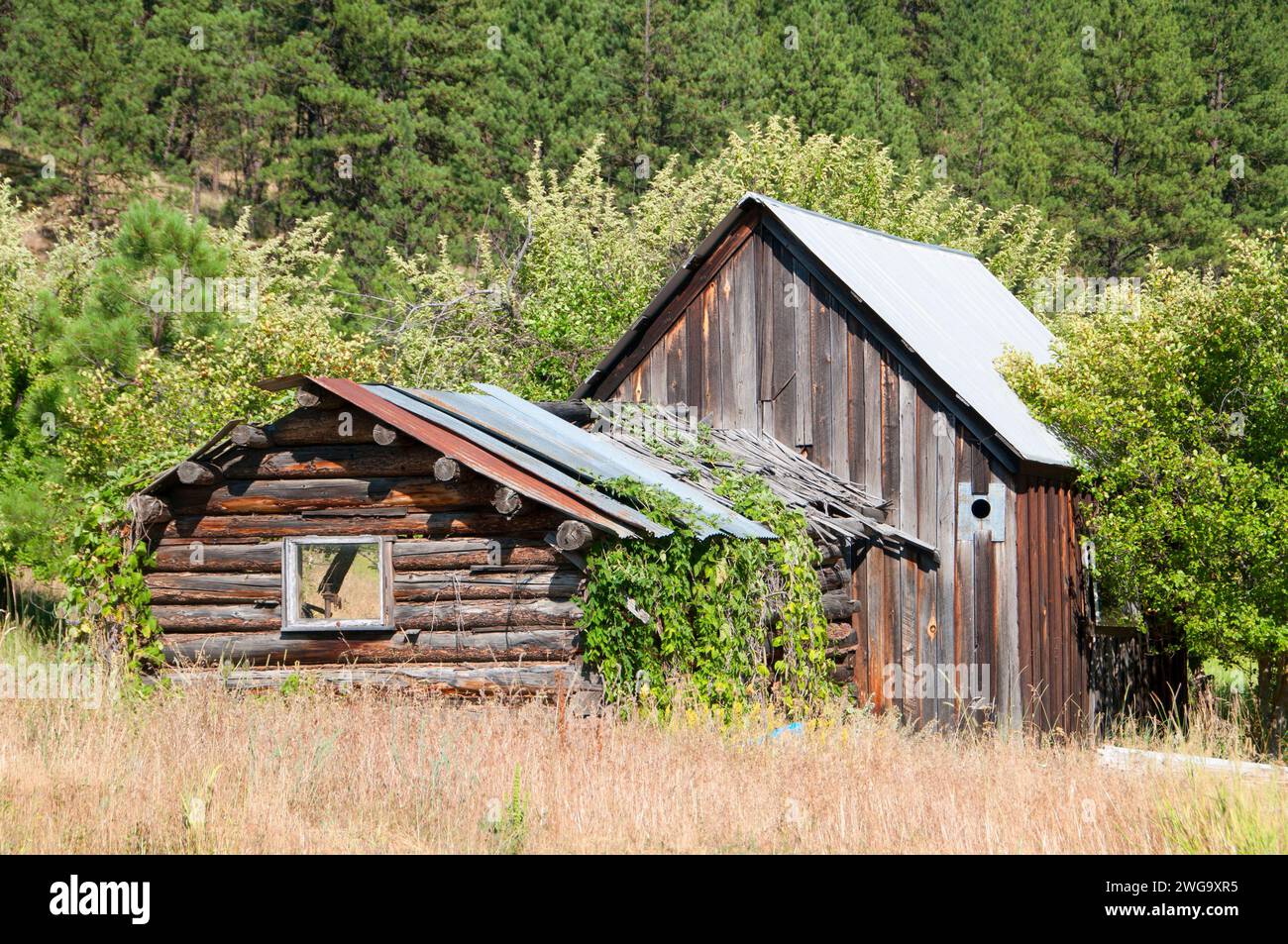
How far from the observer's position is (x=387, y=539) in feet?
44.1

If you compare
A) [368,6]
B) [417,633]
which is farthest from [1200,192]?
[417,633]

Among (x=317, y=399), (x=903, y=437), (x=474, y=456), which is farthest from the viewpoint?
(x=903, y=437)

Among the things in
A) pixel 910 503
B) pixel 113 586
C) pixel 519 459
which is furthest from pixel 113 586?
pixel 910 503

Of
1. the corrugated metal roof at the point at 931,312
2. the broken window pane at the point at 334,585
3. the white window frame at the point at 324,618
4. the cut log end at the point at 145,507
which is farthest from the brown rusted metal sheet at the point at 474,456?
the corrugated metal roof at the point at 931,312

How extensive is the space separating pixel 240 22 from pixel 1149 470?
3603 centimetres

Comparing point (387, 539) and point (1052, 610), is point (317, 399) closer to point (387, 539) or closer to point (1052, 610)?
point (387, 539)

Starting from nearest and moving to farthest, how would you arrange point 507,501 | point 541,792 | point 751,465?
1. point 541,792
2. point 507,501
3. point 751,465

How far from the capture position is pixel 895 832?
28.3 feet

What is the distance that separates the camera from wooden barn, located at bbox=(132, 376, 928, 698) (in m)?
12.9

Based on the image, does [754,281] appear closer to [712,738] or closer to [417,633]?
[417,633]

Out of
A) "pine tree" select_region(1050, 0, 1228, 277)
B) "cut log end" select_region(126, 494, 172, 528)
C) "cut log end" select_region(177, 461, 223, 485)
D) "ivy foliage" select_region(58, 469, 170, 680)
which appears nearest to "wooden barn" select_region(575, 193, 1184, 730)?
"cut log end" select_region(177, 461, 223, 485)

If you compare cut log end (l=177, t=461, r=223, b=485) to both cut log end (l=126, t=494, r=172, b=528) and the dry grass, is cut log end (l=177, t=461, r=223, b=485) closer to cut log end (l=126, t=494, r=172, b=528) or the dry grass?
cut log end (l=126, t=494, r=172, b=528)

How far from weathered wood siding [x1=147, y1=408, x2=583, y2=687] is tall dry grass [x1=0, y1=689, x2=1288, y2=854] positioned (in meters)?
1.89

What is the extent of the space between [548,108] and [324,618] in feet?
105
